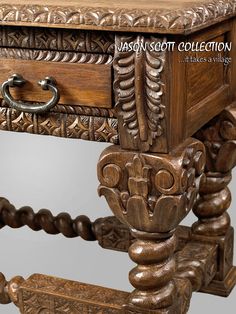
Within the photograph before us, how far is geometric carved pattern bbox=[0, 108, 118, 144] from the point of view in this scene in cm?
134

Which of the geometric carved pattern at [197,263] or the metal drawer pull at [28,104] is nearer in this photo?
the metal drawer pull at [28,104]

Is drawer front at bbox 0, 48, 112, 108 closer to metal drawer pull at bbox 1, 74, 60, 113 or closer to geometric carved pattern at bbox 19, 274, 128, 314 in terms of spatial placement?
metal drawer pull at bbox 1, 74, 60, 113

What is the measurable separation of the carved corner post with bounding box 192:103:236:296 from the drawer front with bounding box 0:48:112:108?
0.42 metres

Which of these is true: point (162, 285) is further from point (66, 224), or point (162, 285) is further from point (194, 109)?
point (66, 224)

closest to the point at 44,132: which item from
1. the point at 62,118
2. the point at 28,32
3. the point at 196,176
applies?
the point at 62,118

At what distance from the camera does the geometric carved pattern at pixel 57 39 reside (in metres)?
1.29

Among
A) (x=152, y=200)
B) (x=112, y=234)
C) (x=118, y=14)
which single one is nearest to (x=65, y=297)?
(x=152, y=200)

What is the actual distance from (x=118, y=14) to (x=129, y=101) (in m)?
0.15

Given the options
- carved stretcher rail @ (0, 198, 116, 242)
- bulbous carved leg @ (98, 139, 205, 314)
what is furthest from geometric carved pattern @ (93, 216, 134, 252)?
bulbous carved leg @ (98, 139, 205, 314)

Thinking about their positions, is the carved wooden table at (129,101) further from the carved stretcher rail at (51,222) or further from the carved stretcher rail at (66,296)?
the carved stretcher rail at (51,222)

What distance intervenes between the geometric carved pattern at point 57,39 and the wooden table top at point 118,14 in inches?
1.5

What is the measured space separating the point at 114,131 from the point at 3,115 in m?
0.23

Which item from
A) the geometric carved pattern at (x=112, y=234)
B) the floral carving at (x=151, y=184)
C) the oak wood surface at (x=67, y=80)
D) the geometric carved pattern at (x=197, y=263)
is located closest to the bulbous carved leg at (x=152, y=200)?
the floral carving at (x=151, y=184)

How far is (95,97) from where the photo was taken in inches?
51.7
